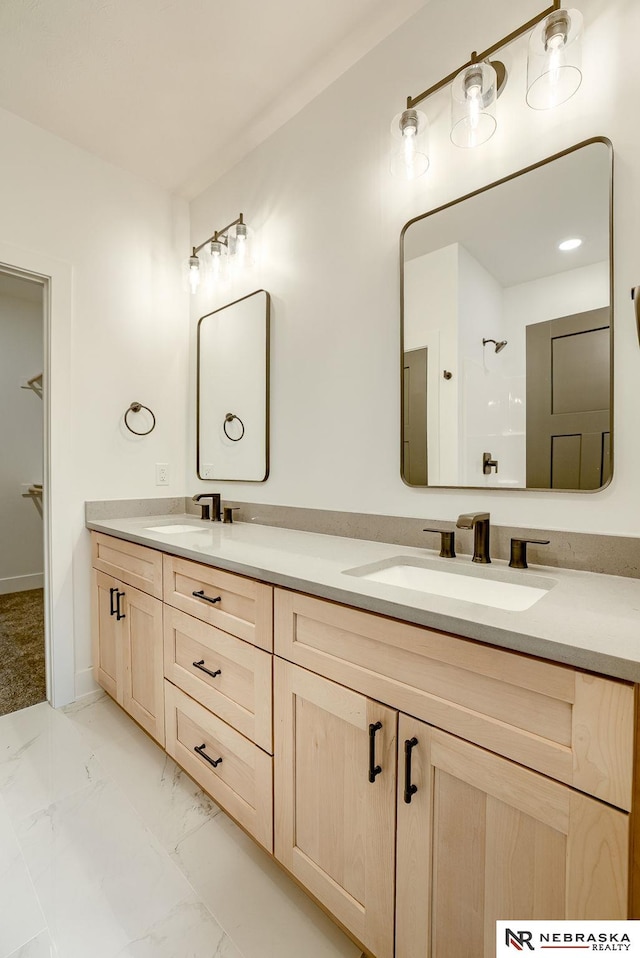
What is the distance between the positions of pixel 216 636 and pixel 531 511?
39.3 inches

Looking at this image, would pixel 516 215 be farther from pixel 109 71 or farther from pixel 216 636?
pixel 109 71

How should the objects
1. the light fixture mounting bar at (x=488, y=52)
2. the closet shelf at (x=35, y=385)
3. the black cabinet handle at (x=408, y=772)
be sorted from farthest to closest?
the closet shelf at (x=35, y=385) → the light fixture mounting bar at (x=488, y=52) → the black cabinet handle at (x=408, y=772)

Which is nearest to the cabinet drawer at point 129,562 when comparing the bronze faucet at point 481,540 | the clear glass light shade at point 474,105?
the bronze faucet at point 481,540

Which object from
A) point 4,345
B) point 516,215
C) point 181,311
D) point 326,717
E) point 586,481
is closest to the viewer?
point 326,717

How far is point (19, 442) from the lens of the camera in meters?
3.76

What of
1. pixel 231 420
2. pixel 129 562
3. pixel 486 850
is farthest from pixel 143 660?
pixel 486 850

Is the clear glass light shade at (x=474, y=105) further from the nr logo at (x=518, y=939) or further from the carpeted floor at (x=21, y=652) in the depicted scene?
the carpeted floor at (x=21, y=652)

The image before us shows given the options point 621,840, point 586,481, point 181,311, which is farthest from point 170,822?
point 181,311

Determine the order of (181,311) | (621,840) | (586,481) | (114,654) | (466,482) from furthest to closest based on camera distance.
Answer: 1. (181,311)
2. (114,654)
3. (466,482)
4. (586,481)
5. (621,840)

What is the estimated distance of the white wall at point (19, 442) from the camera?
3.69 m

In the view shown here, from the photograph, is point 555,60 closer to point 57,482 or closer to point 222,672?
point 222,672

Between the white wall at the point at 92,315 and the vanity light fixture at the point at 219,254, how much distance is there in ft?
0.67

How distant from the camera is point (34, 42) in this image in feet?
5.26

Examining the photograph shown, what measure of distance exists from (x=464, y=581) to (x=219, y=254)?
1.95m
